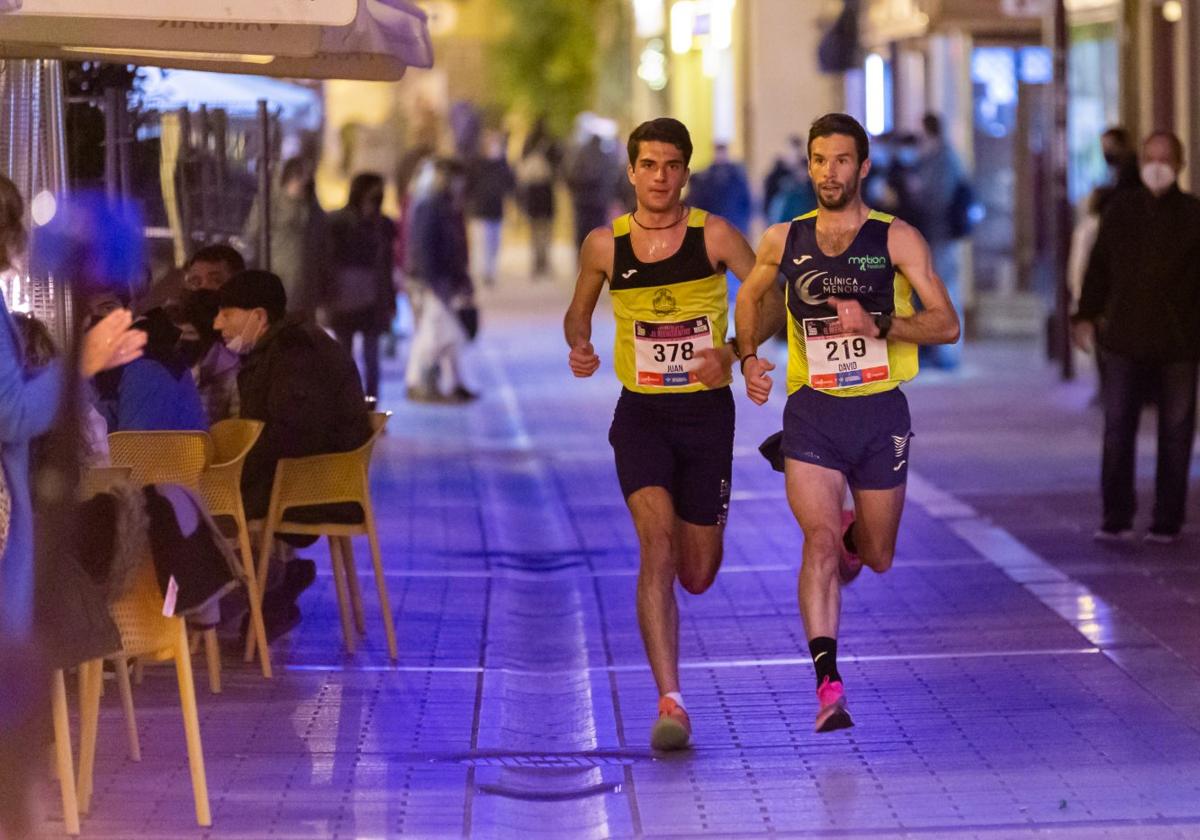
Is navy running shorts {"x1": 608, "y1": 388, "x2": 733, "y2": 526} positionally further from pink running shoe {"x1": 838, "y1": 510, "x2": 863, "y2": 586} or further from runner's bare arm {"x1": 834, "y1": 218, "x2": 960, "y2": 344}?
runner's bare arm {"x1": 834, "y1": 218, "x2": 960, "y2": 344}

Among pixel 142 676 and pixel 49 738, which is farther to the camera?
pixel 142 676

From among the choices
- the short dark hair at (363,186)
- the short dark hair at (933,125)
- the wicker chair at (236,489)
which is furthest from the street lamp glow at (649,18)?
the wicker chair at (236,489)

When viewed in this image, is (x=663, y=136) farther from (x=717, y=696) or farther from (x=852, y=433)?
(x=717, y=696)

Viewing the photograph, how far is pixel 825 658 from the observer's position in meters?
7.28

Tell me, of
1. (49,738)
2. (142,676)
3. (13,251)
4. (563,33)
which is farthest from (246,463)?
(563,33)

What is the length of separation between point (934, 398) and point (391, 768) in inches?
484

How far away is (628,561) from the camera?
1152cm

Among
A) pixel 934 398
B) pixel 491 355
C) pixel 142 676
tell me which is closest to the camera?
pixel 142 676

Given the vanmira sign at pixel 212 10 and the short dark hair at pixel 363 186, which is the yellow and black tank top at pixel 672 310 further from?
the short dark hair at pixel 363 186

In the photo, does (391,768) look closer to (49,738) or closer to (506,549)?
(49,738)

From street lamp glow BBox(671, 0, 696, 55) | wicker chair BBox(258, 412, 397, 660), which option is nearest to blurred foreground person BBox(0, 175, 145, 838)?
wicker chair BBox(258, 412, 397, 660)

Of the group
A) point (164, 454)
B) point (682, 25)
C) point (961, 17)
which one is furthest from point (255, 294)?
point (682, 25)

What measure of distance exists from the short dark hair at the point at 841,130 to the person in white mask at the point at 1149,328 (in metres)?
4.14

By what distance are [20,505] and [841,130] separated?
2.88 m
